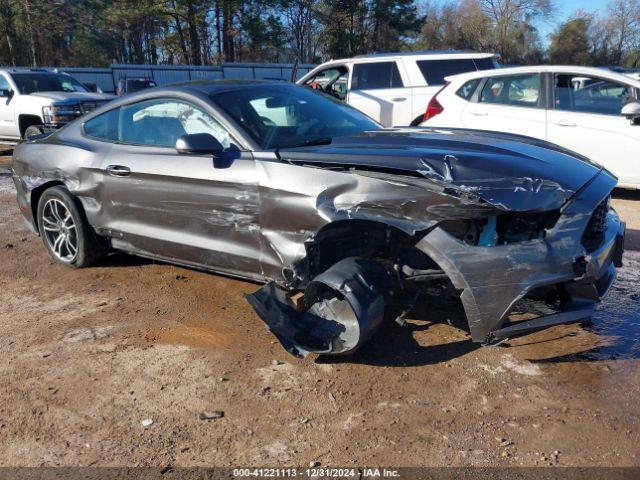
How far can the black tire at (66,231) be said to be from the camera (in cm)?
500

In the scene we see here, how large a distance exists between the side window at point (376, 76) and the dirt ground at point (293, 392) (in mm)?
6961

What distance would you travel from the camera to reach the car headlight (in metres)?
11.4

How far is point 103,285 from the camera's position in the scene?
192 inches

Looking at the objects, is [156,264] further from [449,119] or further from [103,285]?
[449,119]

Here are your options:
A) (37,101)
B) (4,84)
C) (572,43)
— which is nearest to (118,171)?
(37,101)

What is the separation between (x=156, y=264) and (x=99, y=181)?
100cm

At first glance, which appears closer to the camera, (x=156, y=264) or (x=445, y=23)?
(x=156, y=264)

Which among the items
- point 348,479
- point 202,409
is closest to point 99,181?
point 202,409

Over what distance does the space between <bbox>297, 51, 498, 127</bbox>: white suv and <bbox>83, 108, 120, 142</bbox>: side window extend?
565 centimetres


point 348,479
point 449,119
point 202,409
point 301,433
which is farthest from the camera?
point 449,119

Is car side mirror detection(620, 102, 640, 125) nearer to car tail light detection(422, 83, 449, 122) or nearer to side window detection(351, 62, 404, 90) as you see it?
car tail light detection(422, 83, 449, 122)

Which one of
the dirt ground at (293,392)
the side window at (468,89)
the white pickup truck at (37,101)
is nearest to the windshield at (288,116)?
the dirt ground at (293,392)

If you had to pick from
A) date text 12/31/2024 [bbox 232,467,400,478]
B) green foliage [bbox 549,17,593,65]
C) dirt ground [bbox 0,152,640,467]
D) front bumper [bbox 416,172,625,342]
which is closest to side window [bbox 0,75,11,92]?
dirt ground [bbox 0,152,640,467]

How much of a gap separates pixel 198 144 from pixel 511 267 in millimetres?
2115
